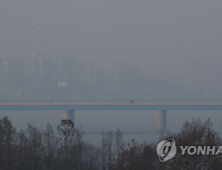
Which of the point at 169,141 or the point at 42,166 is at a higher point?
the point at 169,141

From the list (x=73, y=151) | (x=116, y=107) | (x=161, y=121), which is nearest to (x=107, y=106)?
(x=116, y=107)

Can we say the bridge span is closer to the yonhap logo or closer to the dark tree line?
the dark tree line

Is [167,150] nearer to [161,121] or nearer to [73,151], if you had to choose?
[73,151]

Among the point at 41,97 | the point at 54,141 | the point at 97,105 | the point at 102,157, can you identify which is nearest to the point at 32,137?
the point at 54,141

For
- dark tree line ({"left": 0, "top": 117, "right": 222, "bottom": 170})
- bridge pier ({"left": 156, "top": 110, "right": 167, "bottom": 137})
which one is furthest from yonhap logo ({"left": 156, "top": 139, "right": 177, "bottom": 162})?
bridge pier ({"left": 156, "top": 110, "right": 167, "bottom": 137})

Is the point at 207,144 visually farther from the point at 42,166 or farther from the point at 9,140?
the point at 9,140

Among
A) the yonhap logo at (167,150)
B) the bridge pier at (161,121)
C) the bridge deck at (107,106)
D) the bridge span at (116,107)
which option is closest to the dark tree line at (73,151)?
the yonhap logo at (167,150)
